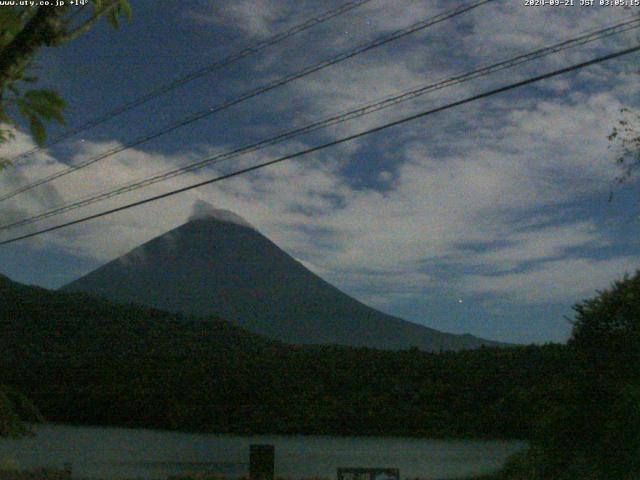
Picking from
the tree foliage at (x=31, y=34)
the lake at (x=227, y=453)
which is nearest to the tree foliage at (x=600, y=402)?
the lake at (x=227, y=453)

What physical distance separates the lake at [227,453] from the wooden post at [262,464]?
3567mm

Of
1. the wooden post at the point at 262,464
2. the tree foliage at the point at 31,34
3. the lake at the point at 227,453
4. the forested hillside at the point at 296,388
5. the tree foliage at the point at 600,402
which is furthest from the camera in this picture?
the forested hillside at the point at 296,388

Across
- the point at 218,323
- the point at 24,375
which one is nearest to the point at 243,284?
the point at 218,323

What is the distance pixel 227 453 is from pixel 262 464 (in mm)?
11608

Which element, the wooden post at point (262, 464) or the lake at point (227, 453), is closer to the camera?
the wooden post at point (262, 464)

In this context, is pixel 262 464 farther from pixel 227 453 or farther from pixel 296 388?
pixel 296 388

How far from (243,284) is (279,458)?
162 metres

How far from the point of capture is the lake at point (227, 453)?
19141 millimetres

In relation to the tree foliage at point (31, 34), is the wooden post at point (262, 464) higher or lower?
lower

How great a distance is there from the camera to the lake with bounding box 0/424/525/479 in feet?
62.8

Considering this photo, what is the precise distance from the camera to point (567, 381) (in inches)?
461

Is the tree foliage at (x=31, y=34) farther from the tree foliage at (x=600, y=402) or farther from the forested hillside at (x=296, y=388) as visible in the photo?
the forested hillside at (x=296, y=388)

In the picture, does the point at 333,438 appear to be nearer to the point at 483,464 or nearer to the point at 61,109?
the point at 483,464

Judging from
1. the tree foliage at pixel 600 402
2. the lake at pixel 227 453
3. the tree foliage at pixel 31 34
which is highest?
the tree foliage at pixel 31 34
